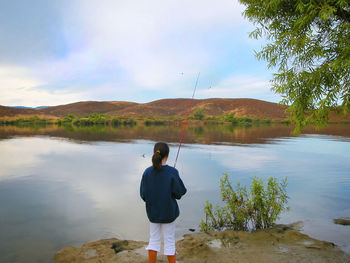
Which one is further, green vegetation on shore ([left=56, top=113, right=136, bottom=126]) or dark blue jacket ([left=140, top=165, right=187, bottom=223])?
Answer: green vegetation on shore ([left=56, top=113, right=136, bottom=126])

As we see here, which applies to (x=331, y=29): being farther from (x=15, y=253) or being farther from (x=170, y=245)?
(x=15, y=253)

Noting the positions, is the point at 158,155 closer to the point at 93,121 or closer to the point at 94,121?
the point at 94,121

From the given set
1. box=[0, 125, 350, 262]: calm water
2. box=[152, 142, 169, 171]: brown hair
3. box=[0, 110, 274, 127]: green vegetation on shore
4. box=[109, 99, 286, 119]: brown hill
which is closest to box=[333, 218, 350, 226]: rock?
box=[0, 125, 350, 262]: calm water

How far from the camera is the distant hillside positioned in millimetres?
128625

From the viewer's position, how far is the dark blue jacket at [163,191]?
3.80 m

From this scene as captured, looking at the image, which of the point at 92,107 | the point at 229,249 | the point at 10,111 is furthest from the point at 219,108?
the point at 229,249

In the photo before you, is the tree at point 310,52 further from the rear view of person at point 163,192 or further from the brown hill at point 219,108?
the brown hill at point 219,108

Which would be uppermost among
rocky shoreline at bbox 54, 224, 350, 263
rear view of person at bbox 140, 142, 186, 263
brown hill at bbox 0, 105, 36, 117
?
brown hill at bbox 0, 105, 36, 117

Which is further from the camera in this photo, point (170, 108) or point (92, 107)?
point (170, 108)

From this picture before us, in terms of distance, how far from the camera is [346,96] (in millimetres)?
7531

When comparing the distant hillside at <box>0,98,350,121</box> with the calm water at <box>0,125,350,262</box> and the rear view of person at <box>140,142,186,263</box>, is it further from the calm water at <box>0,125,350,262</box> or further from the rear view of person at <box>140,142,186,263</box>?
the rear view of person at <box>140,142,186,263</box>

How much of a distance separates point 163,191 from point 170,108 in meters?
154

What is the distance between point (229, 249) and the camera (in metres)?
5.01

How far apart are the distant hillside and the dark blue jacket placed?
123106 millimetres
